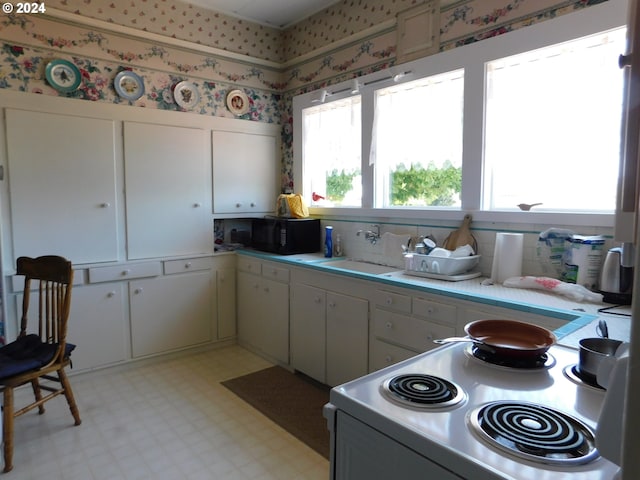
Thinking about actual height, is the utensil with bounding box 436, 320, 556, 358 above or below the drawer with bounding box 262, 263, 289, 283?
above

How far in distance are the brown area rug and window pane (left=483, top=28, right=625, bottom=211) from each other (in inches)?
67.4

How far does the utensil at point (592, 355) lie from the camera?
1.03 metres

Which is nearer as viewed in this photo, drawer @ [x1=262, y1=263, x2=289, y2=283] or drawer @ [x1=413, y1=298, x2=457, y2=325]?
drawer @ [x1=413, y1=298, x2=457, y2=325]

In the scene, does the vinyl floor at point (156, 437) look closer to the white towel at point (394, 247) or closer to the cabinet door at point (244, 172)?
the white towel at point (394, 247)

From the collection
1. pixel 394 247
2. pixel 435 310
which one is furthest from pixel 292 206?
pixel 435 310

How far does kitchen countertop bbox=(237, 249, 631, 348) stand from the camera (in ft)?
4.91

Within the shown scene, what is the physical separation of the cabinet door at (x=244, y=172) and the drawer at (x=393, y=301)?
6.23 feet

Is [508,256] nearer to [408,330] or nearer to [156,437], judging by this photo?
[408,330]

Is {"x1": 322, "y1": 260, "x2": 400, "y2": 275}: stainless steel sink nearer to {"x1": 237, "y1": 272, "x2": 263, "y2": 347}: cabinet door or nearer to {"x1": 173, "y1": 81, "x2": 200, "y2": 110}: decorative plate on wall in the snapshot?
{"x1": 237, "y1": 272, "x2": 263, "y2": 347}: cabinet door

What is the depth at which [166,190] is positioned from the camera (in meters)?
3.51

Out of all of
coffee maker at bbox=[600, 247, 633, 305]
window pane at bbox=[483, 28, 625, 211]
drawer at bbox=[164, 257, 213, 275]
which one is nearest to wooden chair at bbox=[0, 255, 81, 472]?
drawer at bbox=[164, 257, 213, 275]

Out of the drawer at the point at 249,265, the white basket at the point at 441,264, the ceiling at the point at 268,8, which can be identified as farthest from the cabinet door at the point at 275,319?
the ceiling at the point at 268,8

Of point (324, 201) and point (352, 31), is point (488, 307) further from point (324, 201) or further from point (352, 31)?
point (352, 31)

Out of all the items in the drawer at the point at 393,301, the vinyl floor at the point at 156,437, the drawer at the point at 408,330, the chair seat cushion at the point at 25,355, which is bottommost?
the vinyl floor at the point at 156,437
